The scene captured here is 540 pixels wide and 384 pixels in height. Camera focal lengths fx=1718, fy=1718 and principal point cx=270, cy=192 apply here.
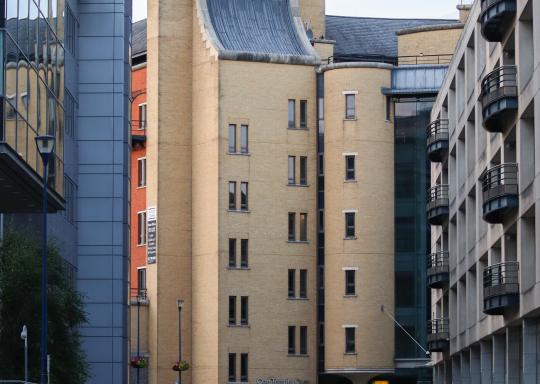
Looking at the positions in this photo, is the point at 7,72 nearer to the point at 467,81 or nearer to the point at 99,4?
the point at 467,81

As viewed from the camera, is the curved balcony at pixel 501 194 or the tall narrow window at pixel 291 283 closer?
the curved balcony at pixel 501 194

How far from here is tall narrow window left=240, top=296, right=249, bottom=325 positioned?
106 m

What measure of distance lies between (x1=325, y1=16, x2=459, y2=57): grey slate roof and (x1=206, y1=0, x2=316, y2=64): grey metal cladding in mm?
9186

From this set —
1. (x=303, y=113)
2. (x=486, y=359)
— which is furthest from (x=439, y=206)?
(x=303, y=113)

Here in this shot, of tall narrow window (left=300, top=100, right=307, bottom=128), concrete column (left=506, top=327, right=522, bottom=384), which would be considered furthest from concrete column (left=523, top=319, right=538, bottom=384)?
tall narrow window (left=300, top=100, right=307, bottom=128)

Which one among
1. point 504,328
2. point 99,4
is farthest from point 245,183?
point 504,328

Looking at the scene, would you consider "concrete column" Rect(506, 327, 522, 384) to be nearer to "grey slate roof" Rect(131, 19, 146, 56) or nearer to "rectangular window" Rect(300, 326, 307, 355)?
"rectangular window" Rect(300, 326, 307, 355)

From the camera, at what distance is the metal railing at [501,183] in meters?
53.2

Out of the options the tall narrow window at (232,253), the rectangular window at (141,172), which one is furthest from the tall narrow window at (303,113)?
the rectangular window at (141,172)

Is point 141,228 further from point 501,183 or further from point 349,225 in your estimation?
point 501,183

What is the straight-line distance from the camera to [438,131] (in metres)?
83.0

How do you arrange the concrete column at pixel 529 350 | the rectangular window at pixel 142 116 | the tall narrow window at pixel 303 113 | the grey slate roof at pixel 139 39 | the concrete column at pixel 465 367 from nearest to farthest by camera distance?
the concrete column at pixel 529 350, the concrete column at pixel 465 367, the tall narrow window at pixel 303 113, the rectangular window at pixel 142 116, the grey slate roof at pixel 139 39

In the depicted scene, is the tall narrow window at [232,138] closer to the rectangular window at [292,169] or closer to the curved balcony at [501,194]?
the rectangular window at [292,169]

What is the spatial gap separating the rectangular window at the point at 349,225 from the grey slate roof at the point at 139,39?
22891mm
